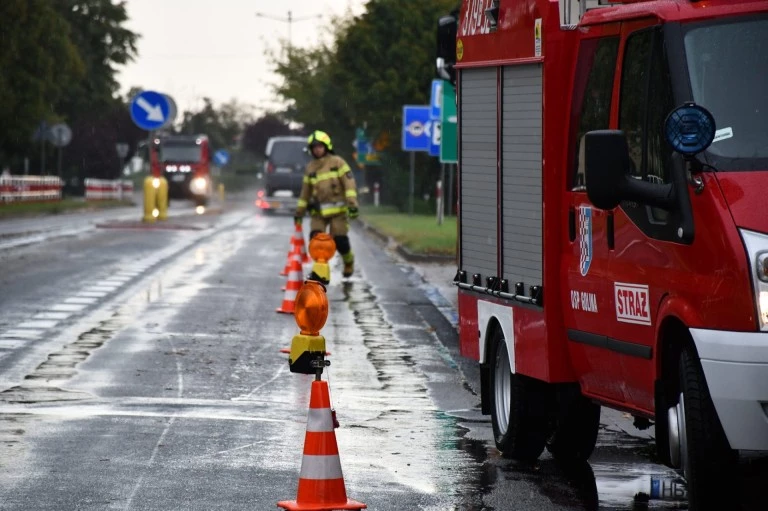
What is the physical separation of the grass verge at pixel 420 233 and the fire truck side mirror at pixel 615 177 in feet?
71.9

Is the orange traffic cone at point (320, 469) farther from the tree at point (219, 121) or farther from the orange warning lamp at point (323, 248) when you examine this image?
the tree at point (219, 121)

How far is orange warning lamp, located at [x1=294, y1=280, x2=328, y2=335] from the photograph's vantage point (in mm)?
7824

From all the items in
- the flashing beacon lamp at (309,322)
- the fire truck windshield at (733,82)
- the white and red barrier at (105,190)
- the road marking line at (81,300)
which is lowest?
the white and red barrier at (105,190)

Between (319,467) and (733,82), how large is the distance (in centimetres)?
235

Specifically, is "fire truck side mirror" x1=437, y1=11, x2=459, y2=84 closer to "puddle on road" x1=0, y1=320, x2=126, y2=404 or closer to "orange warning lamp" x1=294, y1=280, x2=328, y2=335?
"puddle on road" x1=0, y1=320, x2=126, y2=404

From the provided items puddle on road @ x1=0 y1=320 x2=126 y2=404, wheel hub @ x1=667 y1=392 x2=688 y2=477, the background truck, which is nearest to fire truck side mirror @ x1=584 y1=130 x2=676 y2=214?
wheel hub @ x1=667 y1=392 x2=688 y2=477

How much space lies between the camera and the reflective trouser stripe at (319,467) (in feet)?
24.3

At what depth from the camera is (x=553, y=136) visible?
8547 millimetres

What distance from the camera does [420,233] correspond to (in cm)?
3519

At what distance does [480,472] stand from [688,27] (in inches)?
109

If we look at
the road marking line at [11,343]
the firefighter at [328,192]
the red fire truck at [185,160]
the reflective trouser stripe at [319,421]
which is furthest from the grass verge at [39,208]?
the reflective trouser stripe at [319,421]

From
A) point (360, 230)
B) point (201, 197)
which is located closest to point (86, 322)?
point (360, 230)

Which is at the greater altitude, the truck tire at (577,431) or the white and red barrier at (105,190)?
the truck tire at (577,431)

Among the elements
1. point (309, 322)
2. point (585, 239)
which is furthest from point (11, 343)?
point (585, 239)
